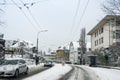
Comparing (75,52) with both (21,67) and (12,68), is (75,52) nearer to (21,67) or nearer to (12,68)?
(21,67)

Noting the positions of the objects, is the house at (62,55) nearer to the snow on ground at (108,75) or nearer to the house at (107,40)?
the house at (107,40)

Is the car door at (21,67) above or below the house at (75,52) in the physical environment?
below

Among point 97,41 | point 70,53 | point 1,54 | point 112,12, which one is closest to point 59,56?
point 70,53

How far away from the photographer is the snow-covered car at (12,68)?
80.9 ft

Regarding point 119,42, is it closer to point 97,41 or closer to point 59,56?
point 97,41

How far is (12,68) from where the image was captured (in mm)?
25172

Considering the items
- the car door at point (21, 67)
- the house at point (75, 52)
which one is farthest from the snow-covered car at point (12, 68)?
the house at point (75, 52)

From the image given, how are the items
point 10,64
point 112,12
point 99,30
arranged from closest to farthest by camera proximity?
point 10,64
point 112,12
point 99,30

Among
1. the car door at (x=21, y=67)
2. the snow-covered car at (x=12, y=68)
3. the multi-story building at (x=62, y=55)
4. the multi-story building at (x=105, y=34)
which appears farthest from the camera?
the multi-story building at (x=62, y=55)

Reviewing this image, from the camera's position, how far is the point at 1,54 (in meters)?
49.4

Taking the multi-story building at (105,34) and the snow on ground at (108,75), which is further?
the multi-story building at (105,34)

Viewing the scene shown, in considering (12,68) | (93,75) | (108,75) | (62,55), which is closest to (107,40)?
(93,75)

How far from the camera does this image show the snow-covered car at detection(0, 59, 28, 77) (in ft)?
80.9

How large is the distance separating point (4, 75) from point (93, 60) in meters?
50.1
